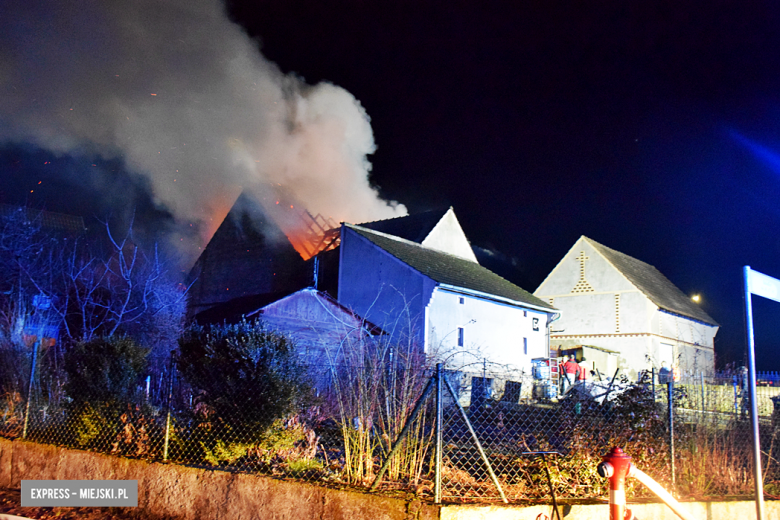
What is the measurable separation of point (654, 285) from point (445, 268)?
19855 mm

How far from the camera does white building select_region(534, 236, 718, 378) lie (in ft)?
95.0

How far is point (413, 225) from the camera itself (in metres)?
23.0

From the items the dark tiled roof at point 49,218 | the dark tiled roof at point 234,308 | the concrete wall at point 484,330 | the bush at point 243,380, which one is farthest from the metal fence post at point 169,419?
the dark tiled roof at point 49,218

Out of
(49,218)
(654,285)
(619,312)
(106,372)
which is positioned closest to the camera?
(106,372)

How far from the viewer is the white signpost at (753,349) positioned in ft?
14.1

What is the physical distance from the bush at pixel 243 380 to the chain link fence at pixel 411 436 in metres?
0.02

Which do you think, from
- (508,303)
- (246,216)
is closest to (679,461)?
(508,303)

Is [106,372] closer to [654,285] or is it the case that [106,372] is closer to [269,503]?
[269,503]

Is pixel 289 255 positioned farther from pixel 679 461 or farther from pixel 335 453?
pixel 679 461

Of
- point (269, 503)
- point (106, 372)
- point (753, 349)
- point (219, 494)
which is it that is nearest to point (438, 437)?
point (269, 503)

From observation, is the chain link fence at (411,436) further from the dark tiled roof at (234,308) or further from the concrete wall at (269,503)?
the dark tiled roof at (234,308)

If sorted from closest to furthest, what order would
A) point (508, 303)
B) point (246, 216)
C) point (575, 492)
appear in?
point (575, 492)
point (508, 303)
point (246, 216)

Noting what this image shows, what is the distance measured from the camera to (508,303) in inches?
797

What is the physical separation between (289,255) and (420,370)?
17568mm
